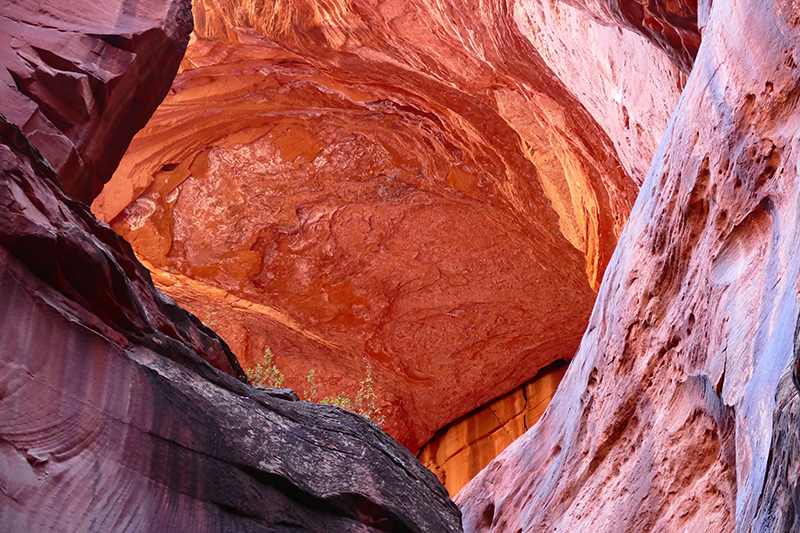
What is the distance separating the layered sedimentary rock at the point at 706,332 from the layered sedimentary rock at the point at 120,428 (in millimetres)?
1463

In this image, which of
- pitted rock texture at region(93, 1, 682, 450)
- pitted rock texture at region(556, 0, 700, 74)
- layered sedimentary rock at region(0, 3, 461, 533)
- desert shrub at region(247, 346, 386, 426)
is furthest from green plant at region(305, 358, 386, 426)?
layered sedimentary rock at region(0, 3, 461, 533)

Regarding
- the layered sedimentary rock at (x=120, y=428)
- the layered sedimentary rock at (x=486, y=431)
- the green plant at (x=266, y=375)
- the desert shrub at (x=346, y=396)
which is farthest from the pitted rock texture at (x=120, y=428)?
the layered sedimentary rock at (x=486, y=431)

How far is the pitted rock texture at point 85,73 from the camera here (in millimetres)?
6109

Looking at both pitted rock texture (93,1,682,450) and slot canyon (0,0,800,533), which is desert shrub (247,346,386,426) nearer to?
slot canyon (0,0,800,533)

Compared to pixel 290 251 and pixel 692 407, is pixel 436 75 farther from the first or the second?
pixel 692 407

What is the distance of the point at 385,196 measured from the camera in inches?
554

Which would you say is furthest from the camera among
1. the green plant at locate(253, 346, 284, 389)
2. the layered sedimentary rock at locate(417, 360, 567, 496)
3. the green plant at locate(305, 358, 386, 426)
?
the layered sedimentary rock at locate(417, 360, 567, 496)

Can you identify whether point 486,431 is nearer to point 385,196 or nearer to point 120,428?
point 385,196

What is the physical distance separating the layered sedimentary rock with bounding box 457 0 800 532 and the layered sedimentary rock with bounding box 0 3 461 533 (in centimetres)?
146

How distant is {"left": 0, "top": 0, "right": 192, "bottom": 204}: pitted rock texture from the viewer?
241 inches

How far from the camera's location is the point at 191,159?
43.8 feet

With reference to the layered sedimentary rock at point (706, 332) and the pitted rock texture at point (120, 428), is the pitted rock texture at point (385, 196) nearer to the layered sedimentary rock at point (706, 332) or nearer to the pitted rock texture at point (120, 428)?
the layered sedimentary rock at point (706, 332)

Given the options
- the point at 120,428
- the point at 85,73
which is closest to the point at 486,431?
the point at 85,73

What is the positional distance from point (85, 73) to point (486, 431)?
1168cm
